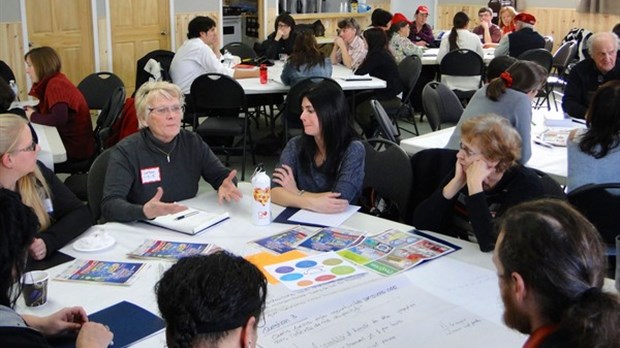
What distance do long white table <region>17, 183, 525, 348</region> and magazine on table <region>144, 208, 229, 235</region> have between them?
0.51 ft

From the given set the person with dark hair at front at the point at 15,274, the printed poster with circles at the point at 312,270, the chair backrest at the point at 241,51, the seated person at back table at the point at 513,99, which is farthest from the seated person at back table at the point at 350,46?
the person with dark hair at front at the point at 15,274

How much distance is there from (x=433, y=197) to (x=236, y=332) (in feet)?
5.21

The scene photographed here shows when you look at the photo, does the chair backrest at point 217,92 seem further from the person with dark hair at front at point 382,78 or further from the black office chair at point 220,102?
the person with dark hair at front at point 382,78

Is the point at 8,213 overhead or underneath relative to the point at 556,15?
underneath

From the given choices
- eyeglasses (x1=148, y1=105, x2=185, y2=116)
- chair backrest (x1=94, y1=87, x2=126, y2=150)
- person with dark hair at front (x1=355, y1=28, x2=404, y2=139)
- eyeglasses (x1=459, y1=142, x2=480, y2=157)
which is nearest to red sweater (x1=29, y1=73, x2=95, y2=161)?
chair backrest (x1=94, y1=87, x2=126, y2=150)

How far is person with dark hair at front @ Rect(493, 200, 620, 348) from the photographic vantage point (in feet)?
4.24

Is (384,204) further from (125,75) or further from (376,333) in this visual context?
(125,75)

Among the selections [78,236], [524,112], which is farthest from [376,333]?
[524,112]

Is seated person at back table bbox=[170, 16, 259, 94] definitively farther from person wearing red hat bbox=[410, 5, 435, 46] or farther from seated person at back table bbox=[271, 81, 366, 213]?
person wearing red hat bbox=[410, 5, 435, 46]

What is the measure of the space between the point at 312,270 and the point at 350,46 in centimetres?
541

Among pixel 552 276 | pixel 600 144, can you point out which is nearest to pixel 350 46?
pixel 600 144

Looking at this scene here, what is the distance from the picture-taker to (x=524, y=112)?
3.80 meters

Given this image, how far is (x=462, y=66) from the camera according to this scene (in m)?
7.10

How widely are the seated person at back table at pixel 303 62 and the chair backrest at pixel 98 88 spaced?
1.40 metres
